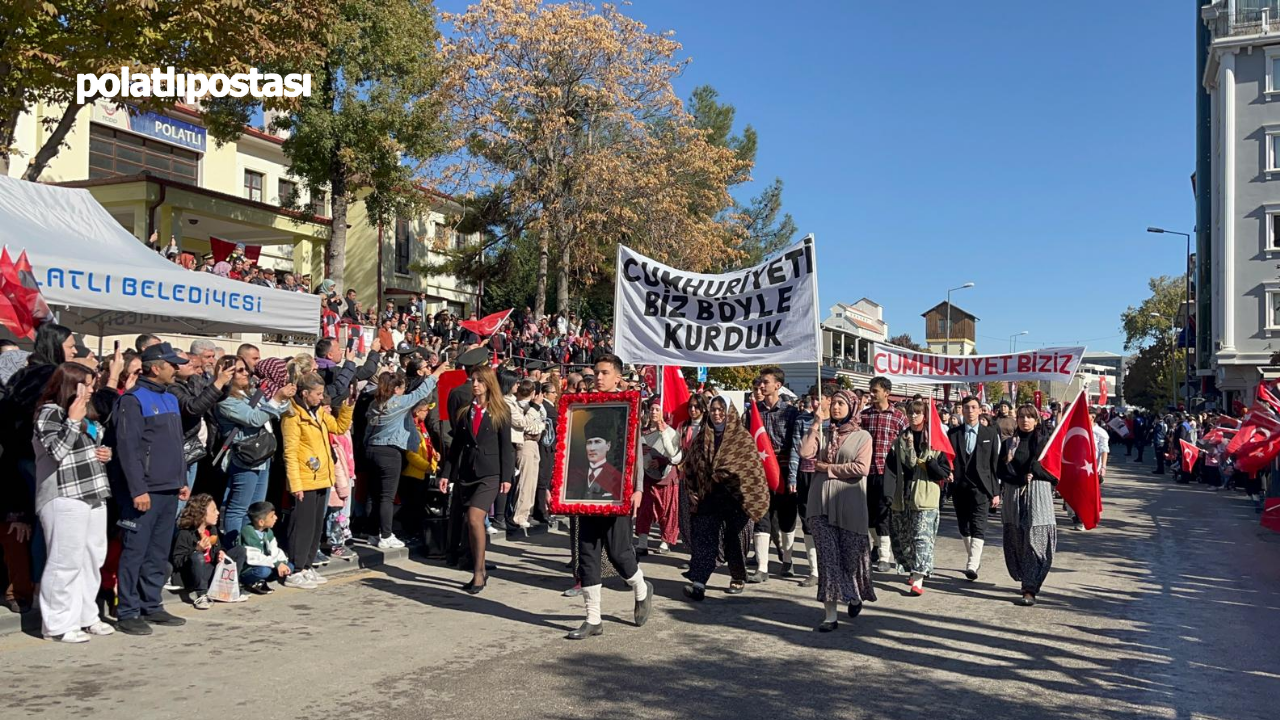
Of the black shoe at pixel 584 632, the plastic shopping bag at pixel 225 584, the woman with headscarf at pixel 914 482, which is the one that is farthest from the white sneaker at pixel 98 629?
the woman with headscarf at pixel 914 482

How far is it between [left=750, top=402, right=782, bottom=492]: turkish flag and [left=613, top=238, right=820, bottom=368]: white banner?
653mm

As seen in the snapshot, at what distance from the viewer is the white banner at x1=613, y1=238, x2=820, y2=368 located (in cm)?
1022

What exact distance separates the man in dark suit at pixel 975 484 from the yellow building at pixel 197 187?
826 inches

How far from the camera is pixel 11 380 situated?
23.3 feet

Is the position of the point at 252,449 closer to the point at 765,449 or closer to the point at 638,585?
the point at 638,585

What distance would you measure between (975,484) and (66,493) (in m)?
8.22

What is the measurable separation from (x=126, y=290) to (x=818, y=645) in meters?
6.88

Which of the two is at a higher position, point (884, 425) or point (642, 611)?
point (884, 425)

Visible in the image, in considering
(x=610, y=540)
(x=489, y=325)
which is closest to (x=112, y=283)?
(x=610, y=540)

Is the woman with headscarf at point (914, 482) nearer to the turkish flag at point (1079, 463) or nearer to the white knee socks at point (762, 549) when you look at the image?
the turkish flag at point (1079, 463)

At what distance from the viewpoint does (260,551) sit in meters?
8.50

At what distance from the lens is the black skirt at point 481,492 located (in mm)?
8805

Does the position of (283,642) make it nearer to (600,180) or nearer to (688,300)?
(688,300)

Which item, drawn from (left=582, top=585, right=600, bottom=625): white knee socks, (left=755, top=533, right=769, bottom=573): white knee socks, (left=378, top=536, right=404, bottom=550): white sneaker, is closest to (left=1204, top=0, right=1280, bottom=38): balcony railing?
(left=755, top=533, right=769, bottom=573): white knee socks
